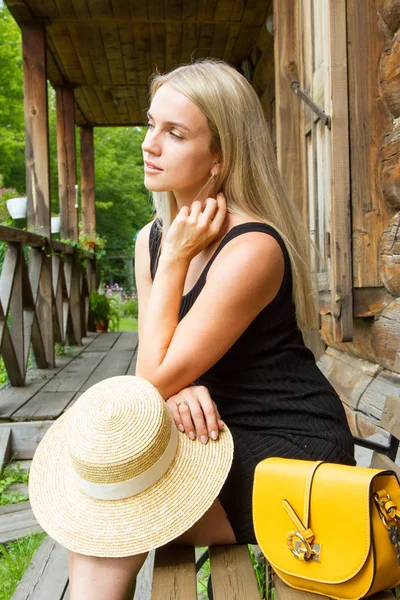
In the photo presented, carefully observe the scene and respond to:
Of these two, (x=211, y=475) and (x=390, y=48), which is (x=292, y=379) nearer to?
(x=211, y=475)

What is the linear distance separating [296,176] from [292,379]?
Answer: 2.54 m

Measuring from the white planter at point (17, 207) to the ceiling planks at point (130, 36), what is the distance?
4.88 ft

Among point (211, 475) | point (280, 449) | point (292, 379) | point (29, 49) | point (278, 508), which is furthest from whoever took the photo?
point (29, 49)

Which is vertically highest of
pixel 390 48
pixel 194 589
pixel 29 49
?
pixel 29 49

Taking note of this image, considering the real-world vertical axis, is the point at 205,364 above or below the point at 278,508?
above

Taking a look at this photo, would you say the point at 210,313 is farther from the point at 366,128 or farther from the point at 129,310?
the point at 129,310

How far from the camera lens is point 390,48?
2.75 meters

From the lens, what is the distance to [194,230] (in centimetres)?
166

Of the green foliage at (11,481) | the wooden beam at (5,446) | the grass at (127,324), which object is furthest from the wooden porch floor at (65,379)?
the grass at (127,324)

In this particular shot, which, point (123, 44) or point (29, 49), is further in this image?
point (123, 44)

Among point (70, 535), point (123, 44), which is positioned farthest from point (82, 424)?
point (123, 44)

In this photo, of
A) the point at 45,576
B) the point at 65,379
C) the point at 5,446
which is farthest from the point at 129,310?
the point at 45,576

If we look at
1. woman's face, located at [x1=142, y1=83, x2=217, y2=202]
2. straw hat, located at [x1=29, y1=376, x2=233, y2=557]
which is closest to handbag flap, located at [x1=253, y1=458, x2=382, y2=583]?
straw hat, located at [x1=29, y1=376, x2=233, y2=557]

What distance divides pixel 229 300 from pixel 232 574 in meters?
0.55
